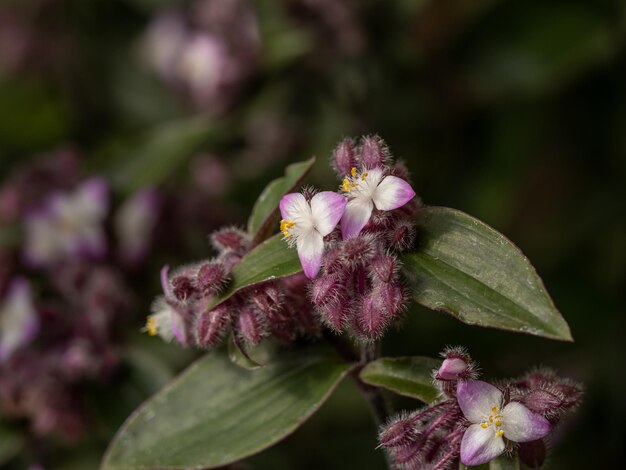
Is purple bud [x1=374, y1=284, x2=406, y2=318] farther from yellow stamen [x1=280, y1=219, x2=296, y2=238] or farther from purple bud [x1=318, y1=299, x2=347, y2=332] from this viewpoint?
yellow stamen [x1=280, y1=219, x2=296, y2=238]

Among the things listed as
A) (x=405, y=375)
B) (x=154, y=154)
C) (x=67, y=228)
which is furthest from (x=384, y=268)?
→ (x=154, y=154)

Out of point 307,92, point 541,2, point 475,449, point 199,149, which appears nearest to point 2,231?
point 199,149

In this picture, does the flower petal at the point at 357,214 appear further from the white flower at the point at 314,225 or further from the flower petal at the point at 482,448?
the flower petal at the point at 482,448

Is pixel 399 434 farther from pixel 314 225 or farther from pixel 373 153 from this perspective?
pixel 373 153

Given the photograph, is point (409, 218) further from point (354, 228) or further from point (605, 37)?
point (605, 37)

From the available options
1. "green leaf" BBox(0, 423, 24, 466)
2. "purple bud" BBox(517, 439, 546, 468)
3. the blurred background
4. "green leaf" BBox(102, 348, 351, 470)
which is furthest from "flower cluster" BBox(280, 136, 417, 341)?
"green leaf" BBox(0, 423, 24, 466)

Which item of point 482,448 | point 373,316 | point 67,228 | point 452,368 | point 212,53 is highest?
point 212,53

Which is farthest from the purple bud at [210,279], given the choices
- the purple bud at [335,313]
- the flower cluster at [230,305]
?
the purple bud at [335,313]

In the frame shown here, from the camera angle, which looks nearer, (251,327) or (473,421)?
(473,421)
